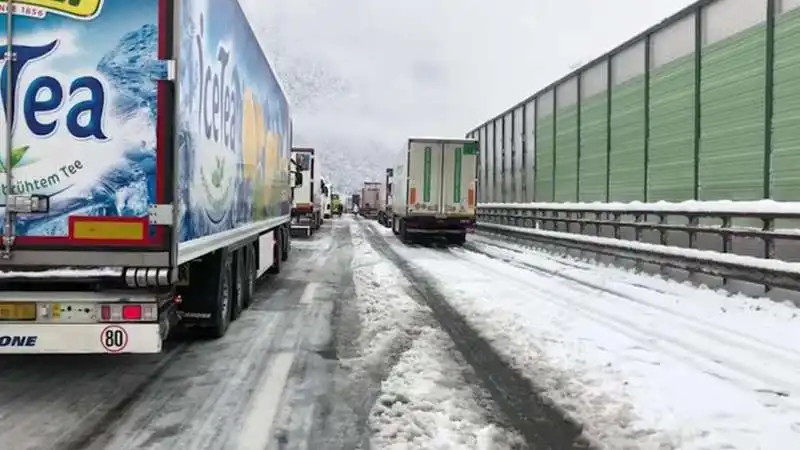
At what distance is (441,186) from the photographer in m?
25.4

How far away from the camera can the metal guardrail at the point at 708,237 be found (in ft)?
31.9

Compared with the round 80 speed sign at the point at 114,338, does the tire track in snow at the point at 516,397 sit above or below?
below

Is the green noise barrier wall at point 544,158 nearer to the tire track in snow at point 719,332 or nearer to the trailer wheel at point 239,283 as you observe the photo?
the tire track in snow at point 719,332

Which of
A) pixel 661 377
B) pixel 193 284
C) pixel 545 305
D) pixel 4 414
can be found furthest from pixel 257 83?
pixel 661 377

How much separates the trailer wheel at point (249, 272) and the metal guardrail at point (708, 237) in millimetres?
6918

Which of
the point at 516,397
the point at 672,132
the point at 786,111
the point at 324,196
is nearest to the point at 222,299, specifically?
the point at 516,397

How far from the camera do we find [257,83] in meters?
9.70

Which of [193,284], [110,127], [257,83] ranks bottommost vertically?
[193,284]

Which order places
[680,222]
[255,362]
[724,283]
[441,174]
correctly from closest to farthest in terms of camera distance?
[255,362], [724,283], [680,222], [441,174]

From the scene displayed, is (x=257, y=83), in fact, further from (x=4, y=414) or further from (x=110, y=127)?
(x=4, y=414)

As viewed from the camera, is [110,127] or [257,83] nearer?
[110,127]

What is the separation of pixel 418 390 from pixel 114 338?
2.32 m

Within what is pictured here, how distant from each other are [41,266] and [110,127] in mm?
1111

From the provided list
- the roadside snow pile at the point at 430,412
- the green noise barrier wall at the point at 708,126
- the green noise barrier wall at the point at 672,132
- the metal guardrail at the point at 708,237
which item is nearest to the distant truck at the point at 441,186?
the green noise barrier wall at the point at 708,126
